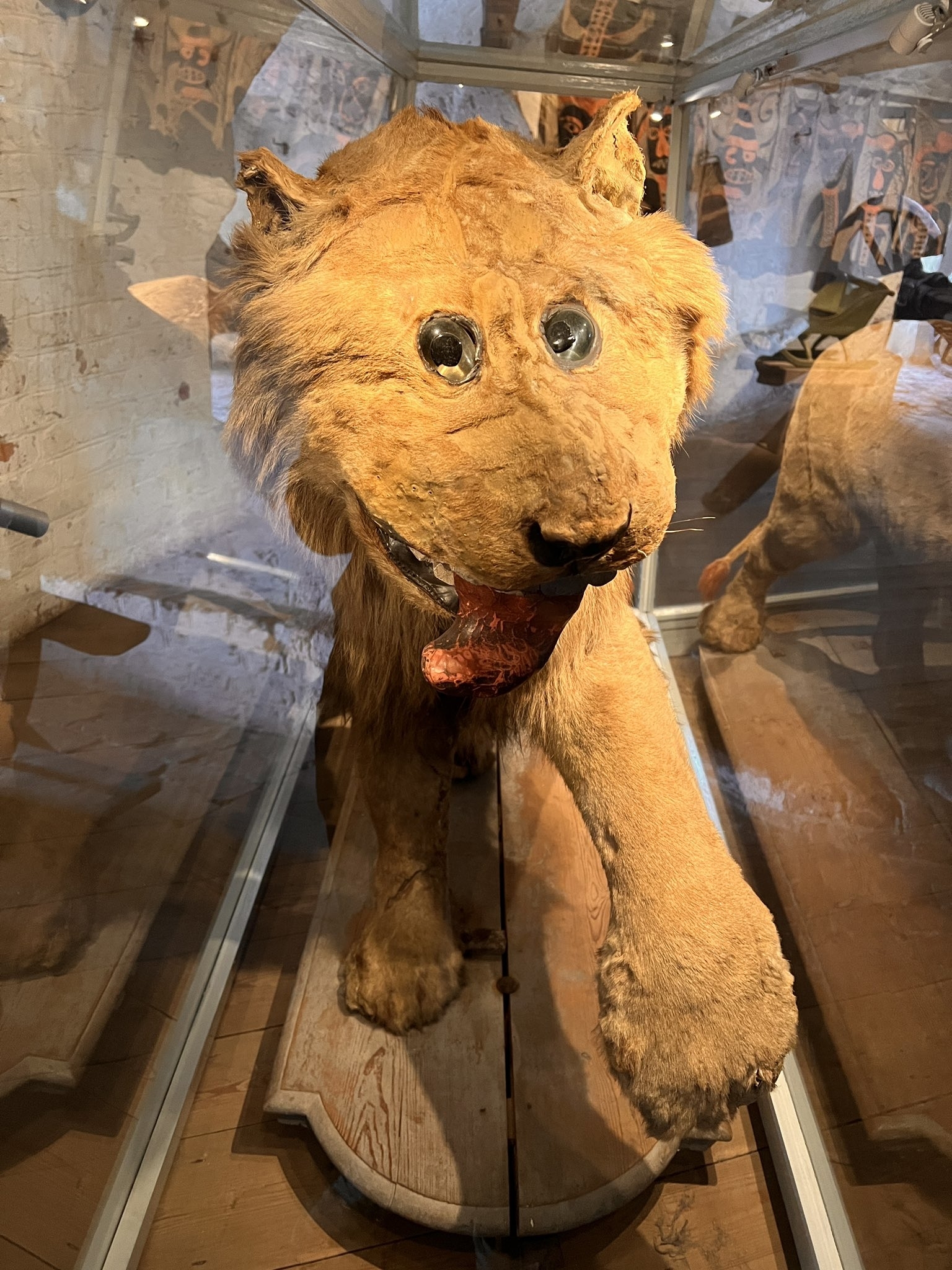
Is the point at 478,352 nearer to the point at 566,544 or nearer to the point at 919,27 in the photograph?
the point at 566,544

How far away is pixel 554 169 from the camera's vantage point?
0.67m

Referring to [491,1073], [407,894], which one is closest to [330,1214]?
[491,1073]

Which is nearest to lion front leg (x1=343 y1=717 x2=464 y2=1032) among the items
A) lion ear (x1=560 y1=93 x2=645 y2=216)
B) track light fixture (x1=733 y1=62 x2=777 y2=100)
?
lion ear (x1=560 y1=93 x2=645 y2=216)

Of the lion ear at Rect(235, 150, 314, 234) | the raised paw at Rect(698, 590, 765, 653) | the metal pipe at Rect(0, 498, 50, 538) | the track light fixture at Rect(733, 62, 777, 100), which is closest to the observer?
the lion ear at Rect(235, 150, 314, 234)

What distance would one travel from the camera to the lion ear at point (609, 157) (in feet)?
2.15

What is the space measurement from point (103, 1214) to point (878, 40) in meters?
1.58

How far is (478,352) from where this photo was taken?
574 mm

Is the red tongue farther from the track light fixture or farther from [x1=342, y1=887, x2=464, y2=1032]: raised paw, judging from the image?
the track light fixture

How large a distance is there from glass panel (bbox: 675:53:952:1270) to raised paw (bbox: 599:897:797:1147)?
0.44 m

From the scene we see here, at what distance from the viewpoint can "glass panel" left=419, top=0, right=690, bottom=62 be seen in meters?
0.80

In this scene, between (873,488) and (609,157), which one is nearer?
(609,157)

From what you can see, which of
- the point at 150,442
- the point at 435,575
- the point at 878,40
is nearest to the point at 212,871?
the point at 150,442

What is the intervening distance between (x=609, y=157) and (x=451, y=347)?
24 centimetres

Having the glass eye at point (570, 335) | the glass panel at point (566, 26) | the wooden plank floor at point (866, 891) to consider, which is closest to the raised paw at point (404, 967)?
the wooden plank floor at point (866, 891)
